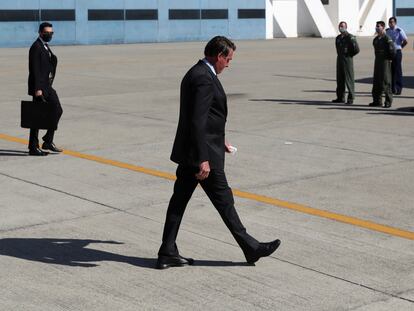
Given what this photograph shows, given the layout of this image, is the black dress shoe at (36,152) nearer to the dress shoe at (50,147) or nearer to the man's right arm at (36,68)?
the dress shoe at (50,147)

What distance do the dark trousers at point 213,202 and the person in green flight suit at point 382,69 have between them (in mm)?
10927

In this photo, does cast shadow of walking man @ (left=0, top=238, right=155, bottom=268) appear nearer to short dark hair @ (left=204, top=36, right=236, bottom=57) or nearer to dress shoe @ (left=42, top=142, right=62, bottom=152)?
short dark hair @ (left=204, top=36, right=236, bottom=57)

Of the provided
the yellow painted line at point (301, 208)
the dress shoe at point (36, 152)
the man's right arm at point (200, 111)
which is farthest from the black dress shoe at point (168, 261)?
the dress shoe at point (36, 152)

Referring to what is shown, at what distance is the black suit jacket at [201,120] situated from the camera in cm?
675

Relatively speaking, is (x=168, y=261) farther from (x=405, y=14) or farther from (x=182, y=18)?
(x=405, y=14)

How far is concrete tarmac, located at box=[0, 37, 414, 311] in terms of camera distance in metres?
6.55

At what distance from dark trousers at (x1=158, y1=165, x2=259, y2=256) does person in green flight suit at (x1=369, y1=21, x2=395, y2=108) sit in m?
10.9

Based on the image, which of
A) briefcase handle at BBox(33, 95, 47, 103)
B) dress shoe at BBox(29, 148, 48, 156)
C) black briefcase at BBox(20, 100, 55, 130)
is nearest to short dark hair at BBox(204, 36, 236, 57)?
black briefcase at BBox(20, 100, 55, 130)

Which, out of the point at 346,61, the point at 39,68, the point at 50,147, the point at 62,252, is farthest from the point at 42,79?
the point at 346,61

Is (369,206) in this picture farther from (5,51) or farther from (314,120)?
(5,51)

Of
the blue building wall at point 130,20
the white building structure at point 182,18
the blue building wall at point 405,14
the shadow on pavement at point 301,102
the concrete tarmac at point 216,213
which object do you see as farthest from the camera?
the blue building wall at point 405,14

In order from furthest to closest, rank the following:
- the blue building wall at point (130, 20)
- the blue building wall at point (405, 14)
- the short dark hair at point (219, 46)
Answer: the blue building wall at point (405, 14)
the blue building wall at point (130, 20)
the short dark hair at point (219, 46)

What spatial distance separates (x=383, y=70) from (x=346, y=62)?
0.86 meters

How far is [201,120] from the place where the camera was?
6.75m
